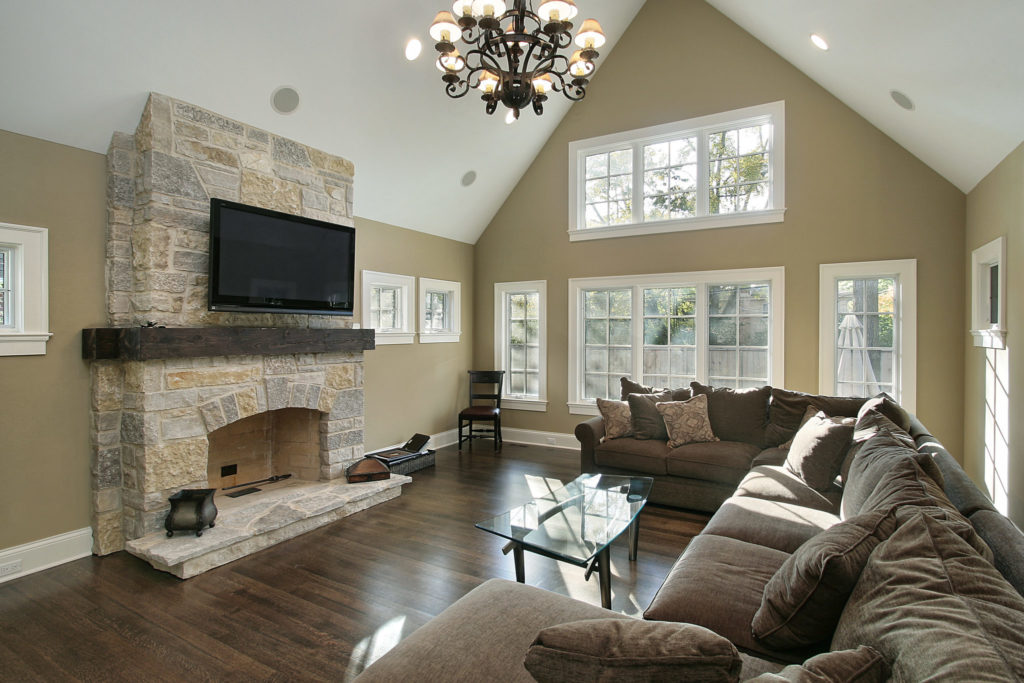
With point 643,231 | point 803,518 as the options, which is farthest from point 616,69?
point 803,518

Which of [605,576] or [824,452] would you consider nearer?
[605,576]

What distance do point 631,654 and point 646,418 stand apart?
3603mm

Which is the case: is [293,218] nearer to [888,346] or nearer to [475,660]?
[475,660]

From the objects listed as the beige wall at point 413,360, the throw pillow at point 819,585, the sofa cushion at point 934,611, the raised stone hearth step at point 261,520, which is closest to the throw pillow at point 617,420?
the raised stone hearth step at point 261,520

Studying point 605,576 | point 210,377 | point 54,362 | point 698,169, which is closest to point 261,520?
point 210,377

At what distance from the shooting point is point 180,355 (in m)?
3.33

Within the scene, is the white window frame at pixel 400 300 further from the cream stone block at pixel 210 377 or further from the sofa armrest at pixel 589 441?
the sofa armrest at pixel 589 441

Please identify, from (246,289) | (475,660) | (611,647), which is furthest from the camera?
(246,289)

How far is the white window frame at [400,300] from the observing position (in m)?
5.33

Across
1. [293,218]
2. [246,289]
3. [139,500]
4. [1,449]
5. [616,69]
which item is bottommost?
[139,500]

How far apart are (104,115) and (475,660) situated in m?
3.78

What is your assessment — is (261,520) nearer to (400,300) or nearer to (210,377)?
(210,377)

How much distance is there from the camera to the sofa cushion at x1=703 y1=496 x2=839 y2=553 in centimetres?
237

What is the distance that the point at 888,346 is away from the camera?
4723mm
